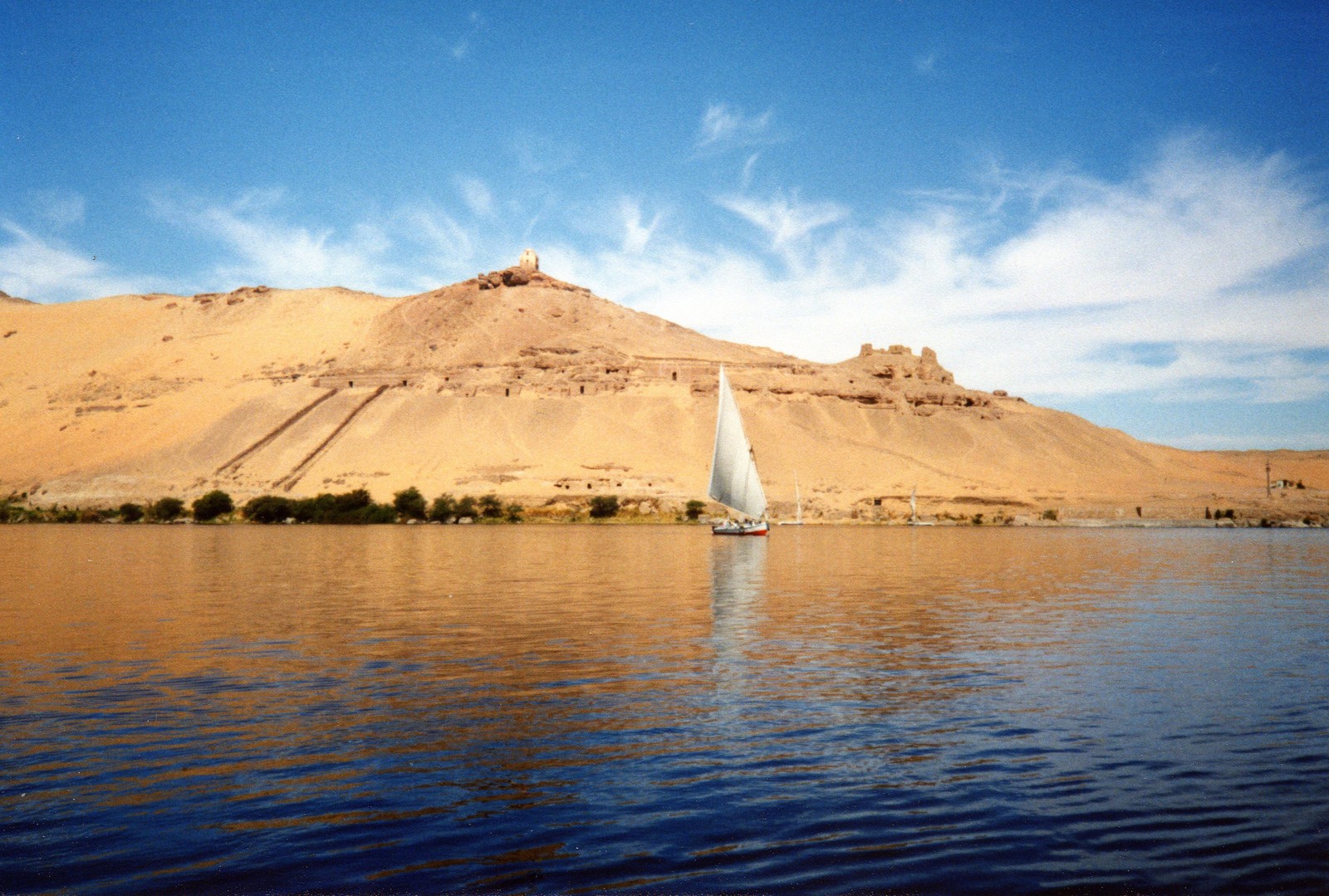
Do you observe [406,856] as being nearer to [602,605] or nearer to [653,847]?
[653,847]

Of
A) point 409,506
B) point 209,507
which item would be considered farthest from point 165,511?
point 409,506

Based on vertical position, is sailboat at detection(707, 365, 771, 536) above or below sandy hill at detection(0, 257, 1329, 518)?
below

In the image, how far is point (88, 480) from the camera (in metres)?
103

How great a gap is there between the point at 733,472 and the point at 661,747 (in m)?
46.3

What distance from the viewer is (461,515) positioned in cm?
8800

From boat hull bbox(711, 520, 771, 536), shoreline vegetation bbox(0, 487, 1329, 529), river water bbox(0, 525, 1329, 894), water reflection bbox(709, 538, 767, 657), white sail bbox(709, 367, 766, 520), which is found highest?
white sail bbox(709, 367, 766, 520)

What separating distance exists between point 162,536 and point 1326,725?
63.1 meters

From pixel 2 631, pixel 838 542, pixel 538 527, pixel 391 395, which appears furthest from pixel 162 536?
pixel 391 395

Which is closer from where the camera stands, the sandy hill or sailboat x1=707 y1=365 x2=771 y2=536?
sailboat x1=707 y1=365 x2=771 y2=536

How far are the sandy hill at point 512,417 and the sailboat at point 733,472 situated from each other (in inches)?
1266

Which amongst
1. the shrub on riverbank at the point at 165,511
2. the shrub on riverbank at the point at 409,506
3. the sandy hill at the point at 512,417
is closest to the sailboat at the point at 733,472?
the sandy hill at the point at 512,417

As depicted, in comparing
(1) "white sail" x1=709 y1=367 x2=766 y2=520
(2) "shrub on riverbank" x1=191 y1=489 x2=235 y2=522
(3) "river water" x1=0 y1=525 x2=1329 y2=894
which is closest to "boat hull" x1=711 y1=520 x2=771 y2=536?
(1) "white sail" x1=709 y1=367 x2=766 y2=520

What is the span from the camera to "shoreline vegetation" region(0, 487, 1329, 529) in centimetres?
8781

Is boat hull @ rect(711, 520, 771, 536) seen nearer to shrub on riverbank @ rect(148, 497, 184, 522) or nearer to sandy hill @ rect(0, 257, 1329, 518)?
sandy hill @ rect(0, 257, 1329, 518)
